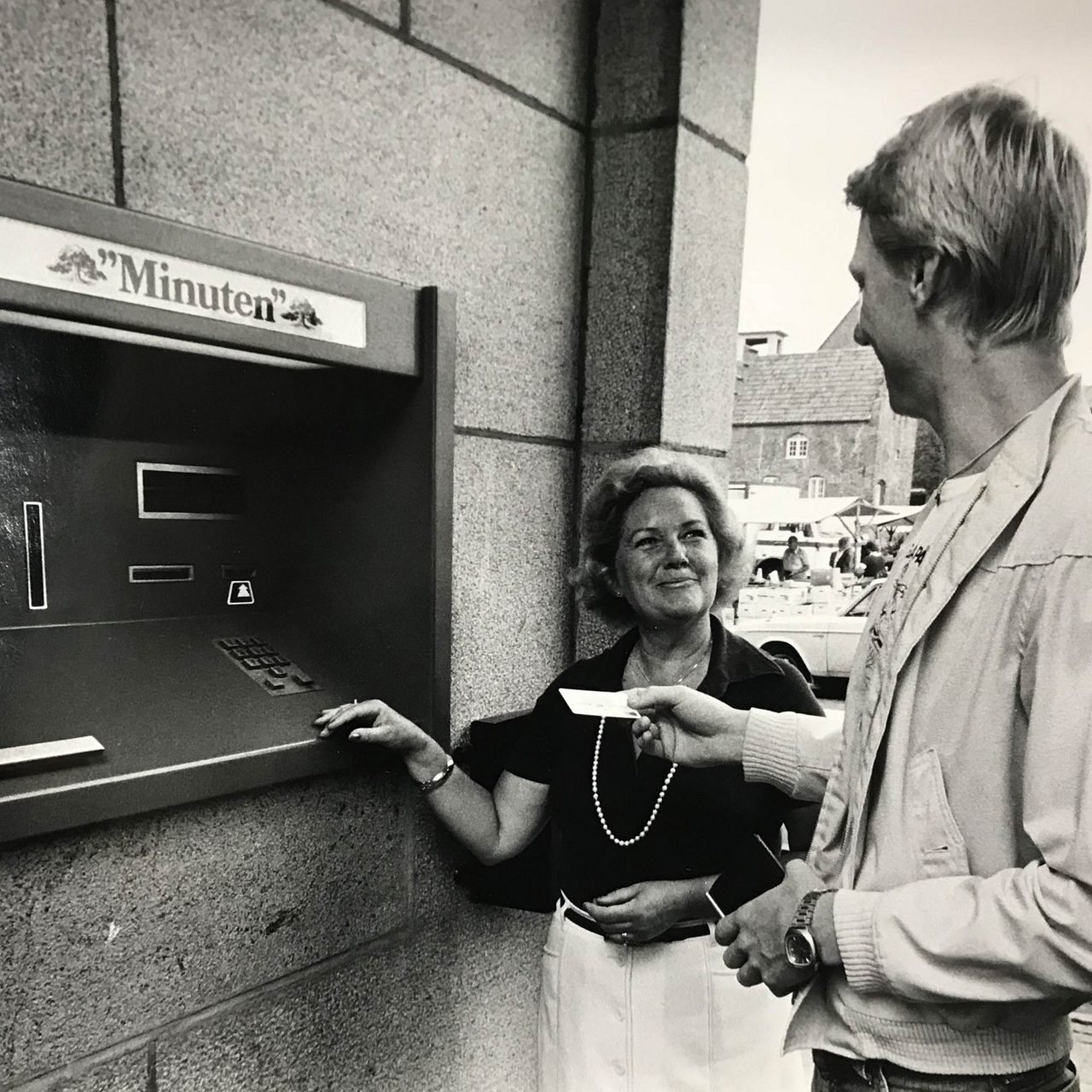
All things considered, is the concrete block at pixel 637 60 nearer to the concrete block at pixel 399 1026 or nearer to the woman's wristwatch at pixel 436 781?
the woman's wristwatch at pixel 436 781

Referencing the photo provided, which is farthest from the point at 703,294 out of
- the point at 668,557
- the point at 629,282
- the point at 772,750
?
the point at 772,750

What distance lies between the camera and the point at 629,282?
232cm

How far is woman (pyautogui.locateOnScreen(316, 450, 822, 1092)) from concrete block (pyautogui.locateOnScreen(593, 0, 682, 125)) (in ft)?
3.06

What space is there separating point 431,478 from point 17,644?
0.77 meters

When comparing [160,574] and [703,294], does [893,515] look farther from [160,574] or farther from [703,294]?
[160,574]

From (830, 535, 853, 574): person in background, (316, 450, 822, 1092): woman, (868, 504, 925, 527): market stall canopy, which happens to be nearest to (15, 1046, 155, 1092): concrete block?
(316, 450, 822, 1092): woman

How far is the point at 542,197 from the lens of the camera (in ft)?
7.38

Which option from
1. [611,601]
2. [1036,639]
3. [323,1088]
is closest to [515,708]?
[611,601]

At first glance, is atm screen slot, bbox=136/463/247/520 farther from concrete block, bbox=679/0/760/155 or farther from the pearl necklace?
concrete block, bbox=679/0/760/155

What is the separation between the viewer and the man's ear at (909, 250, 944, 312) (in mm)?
1171

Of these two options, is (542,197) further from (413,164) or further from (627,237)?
(413,164)

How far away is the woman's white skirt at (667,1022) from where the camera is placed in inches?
70.9

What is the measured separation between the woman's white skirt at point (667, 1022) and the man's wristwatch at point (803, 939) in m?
0.68

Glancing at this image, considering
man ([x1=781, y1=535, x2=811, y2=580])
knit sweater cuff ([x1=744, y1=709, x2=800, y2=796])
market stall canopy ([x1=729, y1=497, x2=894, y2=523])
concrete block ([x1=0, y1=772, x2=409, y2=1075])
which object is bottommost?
concrete block ([x1=0, y1=772, x2=409, y2=1075])
